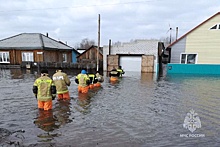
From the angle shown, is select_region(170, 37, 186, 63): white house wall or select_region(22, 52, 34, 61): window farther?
select_region(22, 52, 34, 61): window

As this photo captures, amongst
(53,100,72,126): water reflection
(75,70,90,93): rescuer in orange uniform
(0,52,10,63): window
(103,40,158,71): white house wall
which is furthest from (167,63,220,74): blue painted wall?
(0,52,10,63): window

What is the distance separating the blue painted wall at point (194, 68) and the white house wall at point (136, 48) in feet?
7.14

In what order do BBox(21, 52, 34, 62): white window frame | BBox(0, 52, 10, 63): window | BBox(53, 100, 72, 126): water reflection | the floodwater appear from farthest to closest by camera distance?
BBox(0, 52, 10, 63): window < BBox(21, 52, 34, 62): white window frame < BBox(53, 100, 72, 126): water reflection < the floodwater

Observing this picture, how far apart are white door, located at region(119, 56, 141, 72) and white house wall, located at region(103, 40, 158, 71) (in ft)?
2.61

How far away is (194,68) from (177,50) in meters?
Answer: 2.98

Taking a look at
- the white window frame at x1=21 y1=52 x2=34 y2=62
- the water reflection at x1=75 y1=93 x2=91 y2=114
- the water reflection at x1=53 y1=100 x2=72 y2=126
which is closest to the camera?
the water reflection at x1=53 y1=100 x2=72 y2=126

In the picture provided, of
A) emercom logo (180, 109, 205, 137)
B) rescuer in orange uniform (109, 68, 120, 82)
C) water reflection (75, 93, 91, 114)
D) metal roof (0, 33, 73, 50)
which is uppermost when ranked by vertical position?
Result: metal roof (0, 33, 73, 50)

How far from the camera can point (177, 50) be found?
71.6 ft

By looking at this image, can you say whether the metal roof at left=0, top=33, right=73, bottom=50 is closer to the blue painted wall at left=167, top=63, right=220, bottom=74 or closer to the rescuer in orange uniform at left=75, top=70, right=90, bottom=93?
the blue painted wall at left=167, top=63, right=220, bottom=74

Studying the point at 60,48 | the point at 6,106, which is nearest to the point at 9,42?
the point at 60,48

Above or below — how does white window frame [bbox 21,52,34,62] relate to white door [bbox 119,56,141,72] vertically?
above

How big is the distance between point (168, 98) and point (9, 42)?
29220 mm

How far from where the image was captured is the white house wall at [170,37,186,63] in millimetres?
21422

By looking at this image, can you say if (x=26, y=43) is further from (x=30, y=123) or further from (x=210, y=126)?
(x=210, y=126)
